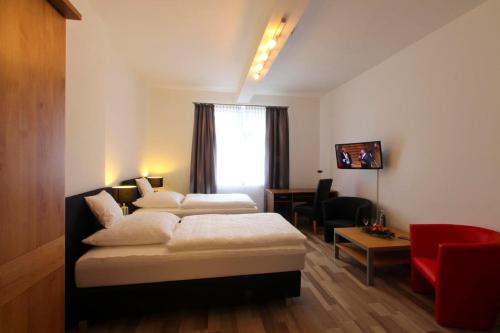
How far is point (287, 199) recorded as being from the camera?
4617mm

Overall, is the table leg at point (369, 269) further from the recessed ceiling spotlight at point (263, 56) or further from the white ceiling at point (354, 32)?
the recessed ceiling spotlight at point (263, 56)

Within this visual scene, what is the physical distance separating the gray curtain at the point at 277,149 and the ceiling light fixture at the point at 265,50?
1.49 m

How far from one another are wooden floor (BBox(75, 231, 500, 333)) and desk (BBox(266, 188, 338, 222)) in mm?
2177

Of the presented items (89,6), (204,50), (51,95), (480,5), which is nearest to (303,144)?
(204,50)

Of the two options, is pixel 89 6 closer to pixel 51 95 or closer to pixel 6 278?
pixel 51 95

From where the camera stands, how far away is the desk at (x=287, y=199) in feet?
15.0

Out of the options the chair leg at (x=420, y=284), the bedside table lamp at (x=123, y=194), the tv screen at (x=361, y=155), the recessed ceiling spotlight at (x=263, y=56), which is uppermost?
the recessed ceiling spotlight at (x=263, y=56)

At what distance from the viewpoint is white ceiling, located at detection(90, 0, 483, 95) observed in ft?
7.36

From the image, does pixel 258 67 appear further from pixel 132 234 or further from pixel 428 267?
pixel 428 267

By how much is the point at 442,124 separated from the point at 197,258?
3057 millimetres

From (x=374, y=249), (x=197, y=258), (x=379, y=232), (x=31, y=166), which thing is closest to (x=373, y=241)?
(x=374, y=249)

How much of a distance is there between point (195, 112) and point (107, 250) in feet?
11.3

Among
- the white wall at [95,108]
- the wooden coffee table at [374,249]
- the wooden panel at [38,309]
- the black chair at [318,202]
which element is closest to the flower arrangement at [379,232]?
the wooden coffee table at [374,249]

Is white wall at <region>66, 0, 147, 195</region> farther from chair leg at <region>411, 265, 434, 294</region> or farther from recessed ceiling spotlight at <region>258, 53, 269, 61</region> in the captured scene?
chair leg at <region>411, 265, 434, 294</region>
